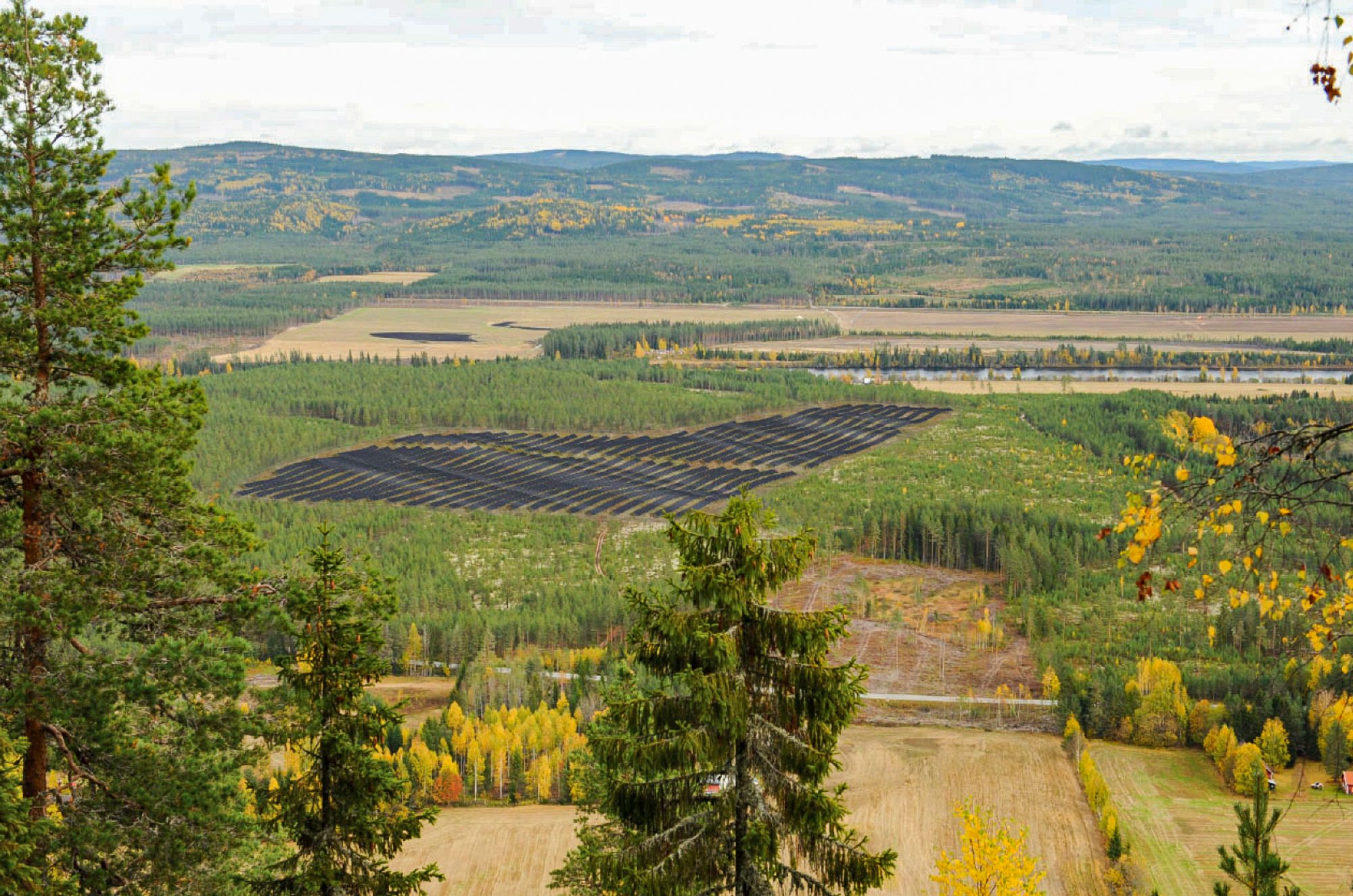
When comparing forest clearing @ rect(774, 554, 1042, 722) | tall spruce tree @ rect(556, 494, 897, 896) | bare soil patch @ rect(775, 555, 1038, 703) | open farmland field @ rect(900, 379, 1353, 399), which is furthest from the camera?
open farmland field @ rect(900, 379, 1353, 399)

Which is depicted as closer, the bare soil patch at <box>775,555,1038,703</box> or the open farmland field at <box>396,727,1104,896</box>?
the open farmland field at <box>396,727,1104,896</box>

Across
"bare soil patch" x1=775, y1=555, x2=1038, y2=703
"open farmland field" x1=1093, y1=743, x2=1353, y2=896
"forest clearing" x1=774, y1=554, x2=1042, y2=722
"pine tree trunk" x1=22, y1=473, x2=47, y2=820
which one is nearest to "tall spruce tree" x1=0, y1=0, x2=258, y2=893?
"pine tree trunk" x1=22, y1=473, x2=47, y2=820

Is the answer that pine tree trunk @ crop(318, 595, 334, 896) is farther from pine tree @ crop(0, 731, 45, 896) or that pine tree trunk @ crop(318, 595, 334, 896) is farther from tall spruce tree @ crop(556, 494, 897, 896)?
tall spruce tree @ crop(556, 494, 897, 896)

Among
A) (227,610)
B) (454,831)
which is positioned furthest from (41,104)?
(454,831)

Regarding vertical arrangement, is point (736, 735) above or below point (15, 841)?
above

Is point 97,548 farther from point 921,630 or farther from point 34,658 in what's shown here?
point 921,630

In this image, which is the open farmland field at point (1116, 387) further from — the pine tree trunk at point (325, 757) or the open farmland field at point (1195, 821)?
the pine tree trunk at point (325, 757)

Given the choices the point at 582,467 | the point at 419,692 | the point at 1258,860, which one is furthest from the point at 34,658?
the point at 582,467
